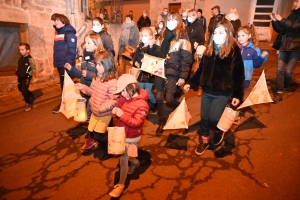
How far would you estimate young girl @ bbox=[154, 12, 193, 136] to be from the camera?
393 cm

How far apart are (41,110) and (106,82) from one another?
10.2 feet

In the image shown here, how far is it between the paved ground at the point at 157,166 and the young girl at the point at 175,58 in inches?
34.7

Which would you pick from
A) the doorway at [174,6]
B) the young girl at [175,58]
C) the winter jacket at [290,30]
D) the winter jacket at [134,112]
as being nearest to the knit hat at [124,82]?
the winter jacket at [134,112]

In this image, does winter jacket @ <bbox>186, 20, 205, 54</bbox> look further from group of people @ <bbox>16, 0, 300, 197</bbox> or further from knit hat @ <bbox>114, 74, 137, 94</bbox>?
knit hat @ <bbox>114, 74, 137, 94</bbox>

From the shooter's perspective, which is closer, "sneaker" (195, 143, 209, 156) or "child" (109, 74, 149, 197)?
"child" (109, 74, 149, 197)

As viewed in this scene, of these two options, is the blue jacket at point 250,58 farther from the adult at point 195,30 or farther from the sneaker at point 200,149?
the adult at point 195,30

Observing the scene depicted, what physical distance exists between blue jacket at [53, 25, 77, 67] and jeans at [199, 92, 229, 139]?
2.96 meters

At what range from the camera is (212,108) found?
3.26 meters

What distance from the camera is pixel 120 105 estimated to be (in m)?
2.71

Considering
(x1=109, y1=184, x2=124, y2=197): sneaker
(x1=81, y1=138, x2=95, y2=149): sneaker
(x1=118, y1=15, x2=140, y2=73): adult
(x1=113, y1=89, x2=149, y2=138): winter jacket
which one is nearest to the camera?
(x1=113, y1=89, x2=149, y2=138): winter jacket

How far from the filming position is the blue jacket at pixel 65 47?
467 cm

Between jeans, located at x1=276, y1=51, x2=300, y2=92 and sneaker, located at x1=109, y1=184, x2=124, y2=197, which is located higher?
jeans, located at x1=276, y1=51, x2=300, y2=92

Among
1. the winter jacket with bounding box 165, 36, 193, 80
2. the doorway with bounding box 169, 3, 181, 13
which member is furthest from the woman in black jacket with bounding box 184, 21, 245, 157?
the doorway with bounding box 169, 3, 181, 13

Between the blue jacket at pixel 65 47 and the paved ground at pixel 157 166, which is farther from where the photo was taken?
the blue jacket at pixel 65 47
